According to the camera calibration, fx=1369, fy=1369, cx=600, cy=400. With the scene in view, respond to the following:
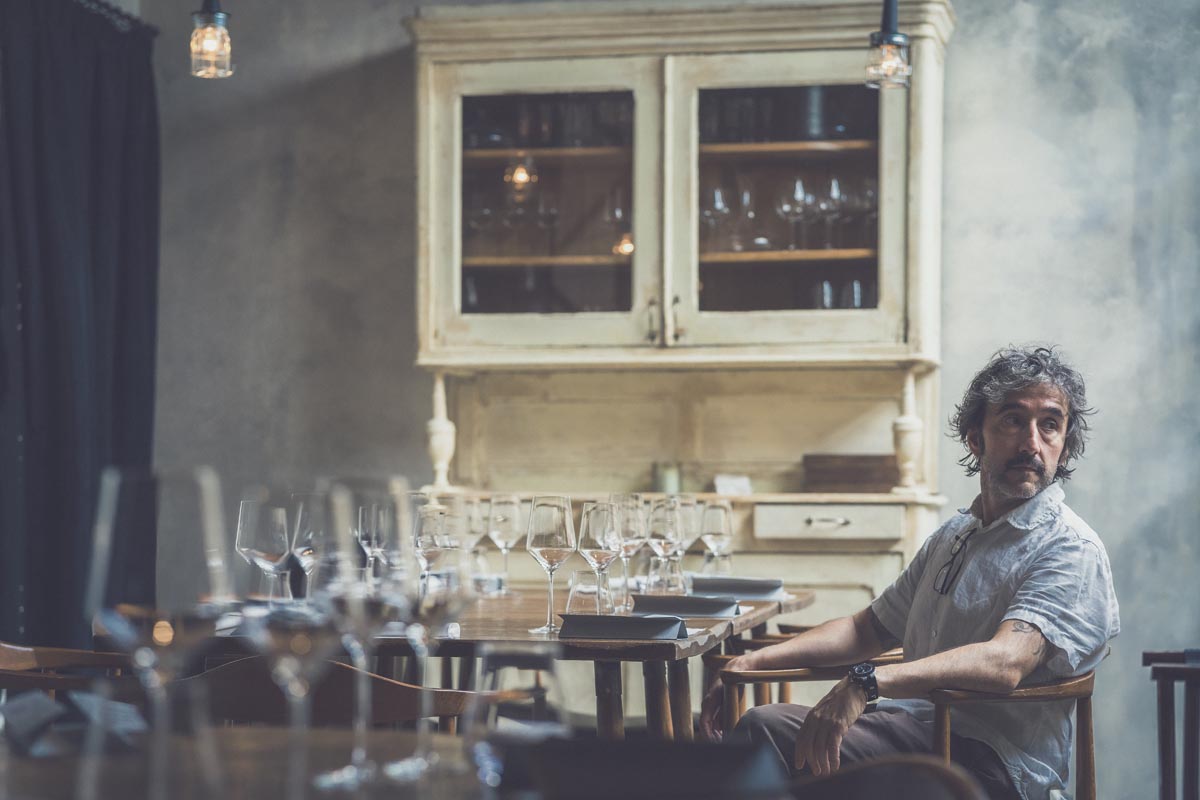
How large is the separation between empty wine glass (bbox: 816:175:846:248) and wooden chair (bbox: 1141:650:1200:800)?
5.66 feet

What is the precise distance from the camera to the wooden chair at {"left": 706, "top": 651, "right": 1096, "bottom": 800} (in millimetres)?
2033

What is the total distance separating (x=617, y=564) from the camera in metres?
4.05

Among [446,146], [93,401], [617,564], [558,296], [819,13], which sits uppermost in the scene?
[819,13]

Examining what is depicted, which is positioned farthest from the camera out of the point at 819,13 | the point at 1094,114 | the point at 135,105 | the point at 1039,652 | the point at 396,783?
the point at 135,105

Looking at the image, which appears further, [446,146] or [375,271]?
[375,271]

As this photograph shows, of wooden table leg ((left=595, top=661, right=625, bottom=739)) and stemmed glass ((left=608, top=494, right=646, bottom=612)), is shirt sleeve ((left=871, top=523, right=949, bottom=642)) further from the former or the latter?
wooden table leg ((left=595, top=661, right=625, bottom=739))

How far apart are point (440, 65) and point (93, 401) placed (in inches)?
56.3

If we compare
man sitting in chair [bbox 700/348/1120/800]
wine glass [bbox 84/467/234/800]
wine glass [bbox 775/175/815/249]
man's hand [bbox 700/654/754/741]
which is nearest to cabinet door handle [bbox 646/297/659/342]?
wine glass [bbox 775/175/815/249]

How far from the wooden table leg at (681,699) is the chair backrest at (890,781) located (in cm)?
96

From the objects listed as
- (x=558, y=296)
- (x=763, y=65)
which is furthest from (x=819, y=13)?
(x=558, y=296)

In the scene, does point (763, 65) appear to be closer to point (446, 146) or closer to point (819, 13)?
point (819, 13)

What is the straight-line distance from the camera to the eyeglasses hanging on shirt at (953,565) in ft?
7.68

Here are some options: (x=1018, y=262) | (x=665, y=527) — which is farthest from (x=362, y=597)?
(x=1018, y=262)

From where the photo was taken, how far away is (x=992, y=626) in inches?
88.7
